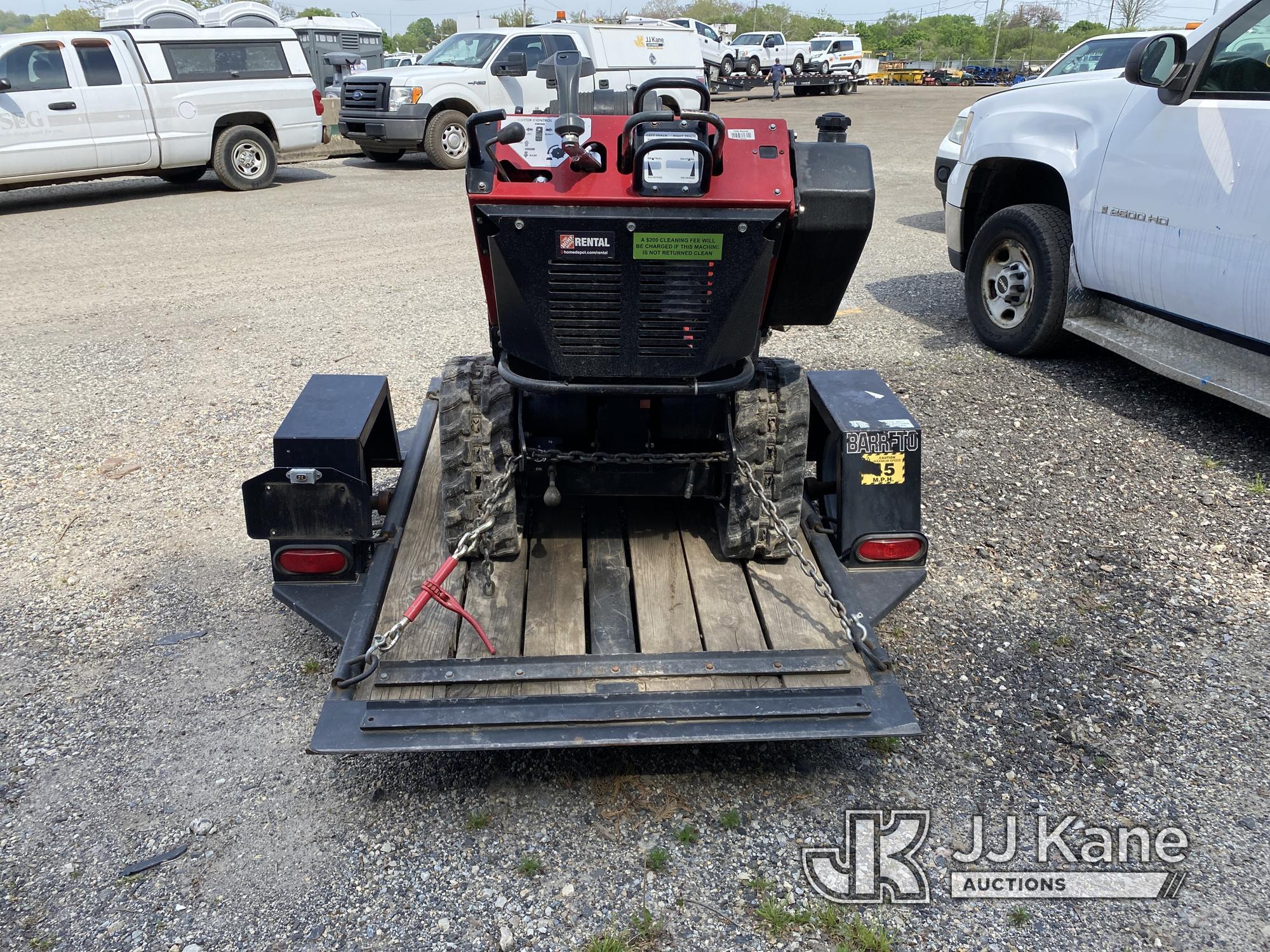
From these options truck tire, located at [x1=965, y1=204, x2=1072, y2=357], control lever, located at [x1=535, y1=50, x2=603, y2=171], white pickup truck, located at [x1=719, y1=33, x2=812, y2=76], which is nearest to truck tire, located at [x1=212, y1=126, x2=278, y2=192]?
truck tire, located at [x1=965, y1=204, x2=1072, y2=357]

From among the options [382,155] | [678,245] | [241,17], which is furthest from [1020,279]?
[241,17]

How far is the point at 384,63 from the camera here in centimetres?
2655

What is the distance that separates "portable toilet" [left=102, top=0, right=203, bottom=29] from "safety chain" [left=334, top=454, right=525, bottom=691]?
47.6 ft

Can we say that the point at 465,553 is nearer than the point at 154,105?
Yes

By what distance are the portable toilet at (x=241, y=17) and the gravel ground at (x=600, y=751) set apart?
37.1 ft

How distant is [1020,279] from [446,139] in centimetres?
1039

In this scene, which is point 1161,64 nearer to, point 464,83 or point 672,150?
point 672,150

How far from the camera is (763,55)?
31.6 meters

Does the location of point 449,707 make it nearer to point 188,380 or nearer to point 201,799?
point 201,799

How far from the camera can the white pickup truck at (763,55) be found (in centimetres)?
3047

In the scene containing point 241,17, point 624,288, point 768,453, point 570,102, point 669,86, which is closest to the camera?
point 624,288

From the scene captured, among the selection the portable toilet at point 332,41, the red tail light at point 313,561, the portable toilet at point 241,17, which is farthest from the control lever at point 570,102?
the portable toilet at point 332,41

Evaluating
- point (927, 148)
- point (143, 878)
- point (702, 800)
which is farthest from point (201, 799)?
point (927, 148)

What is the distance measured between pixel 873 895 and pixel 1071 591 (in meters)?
1.85
